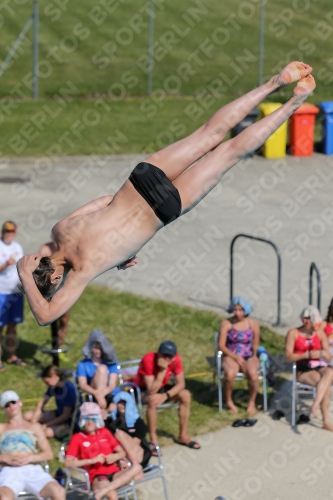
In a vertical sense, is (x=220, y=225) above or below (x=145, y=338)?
above

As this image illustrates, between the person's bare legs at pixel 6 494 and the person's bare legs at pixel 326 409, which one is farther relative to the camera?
the person's bare legs at pixel 326 409

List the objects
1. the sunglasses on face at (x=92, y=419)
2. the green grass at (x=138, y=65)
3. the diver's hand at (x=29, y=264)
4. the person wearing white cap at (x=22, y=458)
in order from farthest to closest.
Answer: the green grass at (x=138, y=65), the sunglasses on face at (x=92, y=419), the person wearing white cap at (x=22, y=458), the diver's hand at (x=29, y=264)

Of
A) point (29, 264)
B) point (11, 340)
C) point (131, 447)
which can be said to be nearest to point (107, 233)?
point (29, 264)

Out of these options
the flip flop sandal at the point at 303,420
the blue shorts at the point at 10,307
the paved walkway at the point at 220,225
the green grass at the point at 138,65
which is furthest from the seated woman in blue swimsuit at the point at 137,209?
the green grass at the point at 138,65

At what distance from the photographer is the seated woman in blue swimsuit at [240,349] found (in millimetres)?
11141

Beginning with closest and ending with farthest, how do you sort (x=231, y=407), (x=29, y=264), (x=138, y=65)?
(x=29, y=264)
(x=231, y=407)
(x=138, y=65)

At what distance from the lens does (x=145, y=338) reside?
42.5ft

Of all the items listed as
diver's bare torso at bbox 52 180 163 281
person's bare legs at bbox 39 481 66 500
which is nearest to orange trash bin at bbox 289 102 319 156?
person's bare legs at bbox 39 481 66 500

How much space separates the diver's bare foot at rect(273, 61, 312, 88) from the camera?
6953mm

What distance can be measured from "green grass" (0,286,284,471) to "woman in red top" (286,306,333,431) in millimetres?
939

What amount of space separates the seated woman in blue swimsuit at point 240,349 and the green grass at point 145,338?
0.31m

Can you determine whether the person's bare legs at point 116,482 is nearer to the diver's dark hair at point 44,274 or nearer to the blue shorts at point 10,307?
the diver's dark hair at point 44,274

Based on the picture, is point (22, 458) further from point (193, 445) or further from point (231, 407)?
point (231, 407)

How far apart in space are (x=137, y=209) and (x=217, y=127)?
0.93 m
